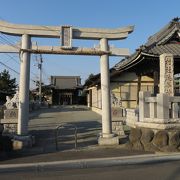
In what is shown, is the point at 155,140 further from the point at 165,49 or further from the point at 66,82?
the point at 66,82

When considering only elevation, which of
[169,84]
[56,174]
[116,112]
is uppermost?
[169,84]

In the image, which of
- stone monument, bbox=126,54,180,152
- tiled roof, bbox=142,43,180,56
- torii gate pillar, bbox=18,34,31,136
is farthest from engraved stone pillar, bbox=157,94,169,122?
tiled roof, bbox=142,43,180,56

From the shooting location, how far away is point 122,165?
8500 millimetres

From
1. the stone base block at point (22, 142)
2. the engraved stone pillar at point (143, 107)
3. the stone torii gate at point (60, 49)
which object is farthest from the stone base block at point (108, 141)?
the stone base block at point (22, 142)

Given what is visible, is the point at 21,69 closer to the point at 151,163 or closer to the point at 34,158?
the point at 34,158

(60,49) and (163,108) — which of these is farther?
(60,49)

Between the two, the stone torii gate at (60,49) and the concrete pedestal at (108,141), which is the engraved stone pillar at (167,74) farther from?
the concrete pedestal at (108,141)

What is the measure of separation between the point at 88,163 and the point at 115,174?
1204 mm

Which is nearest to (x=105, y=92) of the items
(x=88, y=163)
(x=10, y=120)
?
(x=10, y=120)

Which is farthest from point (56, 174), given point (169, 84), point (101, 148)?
point (169, 84)

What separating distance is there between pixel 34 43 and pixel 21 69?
116 cm

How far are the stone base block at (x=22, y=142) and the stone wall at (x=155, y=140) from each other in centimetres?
376

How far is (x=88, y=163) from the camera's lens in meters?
8.42

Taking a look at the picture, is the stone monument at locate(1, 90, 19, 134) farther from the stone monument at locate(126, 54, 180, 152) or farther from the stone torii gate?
the stone monument at locate(126, 54, 180, 152)
